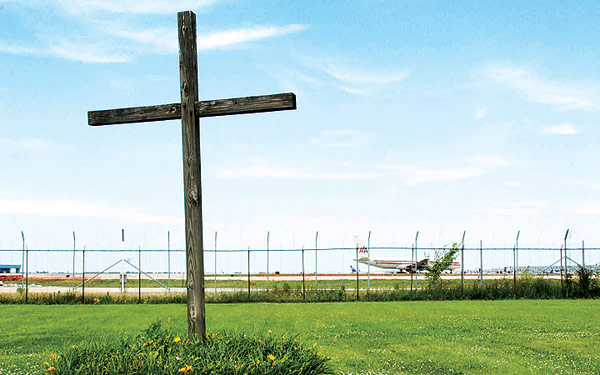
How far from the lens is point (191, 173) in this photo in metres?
6.51

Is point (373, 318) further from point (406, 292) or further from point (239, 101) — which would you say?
point (239, 101)

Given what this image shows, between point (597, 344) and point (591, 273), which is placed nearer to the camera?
point (597, 344)

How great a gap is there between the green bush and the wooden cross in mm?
423

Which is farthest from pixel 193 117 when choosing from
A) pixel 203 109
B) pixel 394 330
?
pixel 394 330

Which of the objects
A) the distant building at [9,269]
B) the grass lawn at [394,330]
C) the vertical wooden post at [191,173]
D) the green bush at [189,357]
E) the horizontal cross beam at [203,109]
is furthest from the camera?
the distant building at [9,269]

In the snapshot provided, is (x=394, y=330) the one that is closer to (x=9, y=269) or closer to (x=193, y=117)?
(x=193, y=117)

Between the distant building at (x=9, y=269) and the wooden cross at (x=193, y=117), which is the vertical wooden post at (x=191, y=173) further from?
the distant building at (x=9, y=269)

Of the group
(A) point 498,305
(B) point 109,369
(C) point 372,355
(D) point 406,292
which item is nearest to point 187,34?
(B) point 109,369

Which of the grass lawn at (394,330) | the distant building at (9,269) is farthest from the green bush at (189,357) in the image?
the distant building at (9,269)

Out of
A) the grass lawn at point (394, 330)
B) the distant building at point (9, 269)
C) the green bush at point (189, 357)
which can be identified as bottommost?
the distant building at point (9, 269)

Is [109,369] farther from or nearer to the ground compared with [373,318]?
farther from the ground

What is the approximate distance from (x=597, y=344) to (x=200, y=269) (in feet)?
30.6

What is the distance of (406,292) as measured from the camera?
2456cm

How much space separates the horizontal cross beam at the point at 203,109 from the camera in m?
6.33
